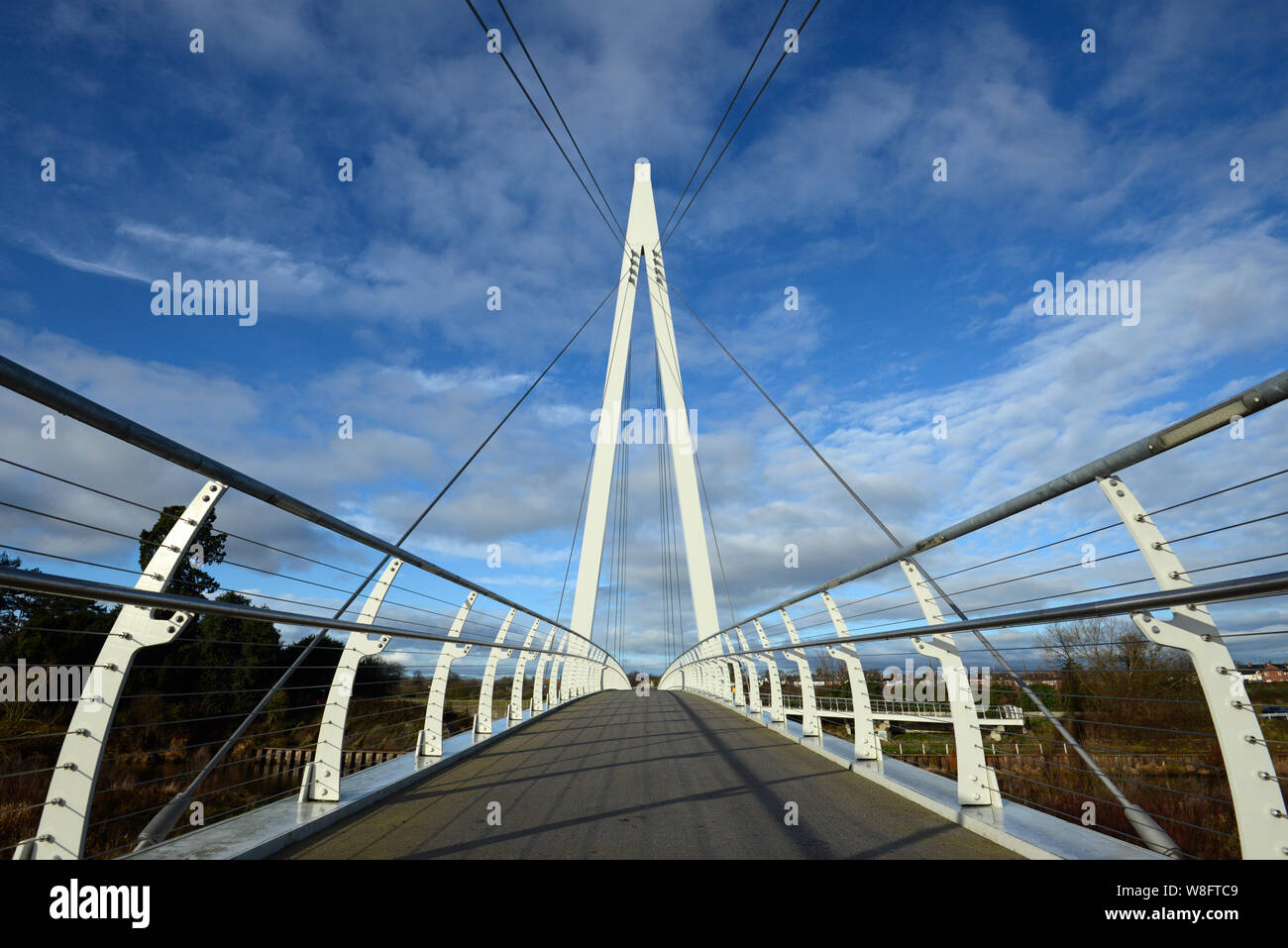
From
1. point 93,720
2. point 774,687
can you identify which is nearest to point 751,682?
point 774,687

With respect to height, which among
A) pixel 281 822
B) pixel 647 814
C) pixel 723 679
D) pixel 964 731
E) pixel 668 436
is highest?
pixel 668 436

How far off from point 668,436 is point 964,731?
16.8 meters

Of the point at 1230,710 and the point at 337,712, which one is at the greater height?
the point at 1230,710

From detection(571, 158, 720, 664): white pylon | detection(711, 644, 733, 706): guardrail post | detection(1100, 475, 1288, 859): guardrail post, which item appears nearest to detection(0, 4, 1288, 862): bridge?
detection(1100, 475, 1288, 859): guardrail post

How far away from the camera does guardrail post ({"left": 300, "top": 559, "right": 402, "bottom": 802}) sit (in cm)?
370

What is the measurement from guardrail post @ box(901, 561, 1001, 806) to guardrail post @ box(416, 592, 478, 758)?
3237 millimetres

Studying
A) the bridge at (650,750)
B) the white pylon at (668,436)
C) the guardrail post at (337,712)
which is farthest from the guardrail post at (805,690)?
the white pylon at (668,436)

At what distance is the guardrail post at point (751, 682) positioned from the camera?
8705mm

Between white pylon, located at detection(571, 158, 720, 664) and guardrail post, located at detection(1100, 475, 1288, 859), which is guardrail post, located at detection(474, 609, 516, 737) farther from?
white pylon, located at detection(571, 158, 720, 664)

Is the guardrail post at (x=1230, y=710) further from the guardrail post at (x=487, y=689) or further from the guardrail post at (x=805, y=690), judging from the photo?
the guardrail post at (x=487, y=689)

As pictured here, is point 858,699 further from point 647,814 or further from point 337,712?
point 337,712

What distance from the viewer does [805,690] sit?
21.8 ft
